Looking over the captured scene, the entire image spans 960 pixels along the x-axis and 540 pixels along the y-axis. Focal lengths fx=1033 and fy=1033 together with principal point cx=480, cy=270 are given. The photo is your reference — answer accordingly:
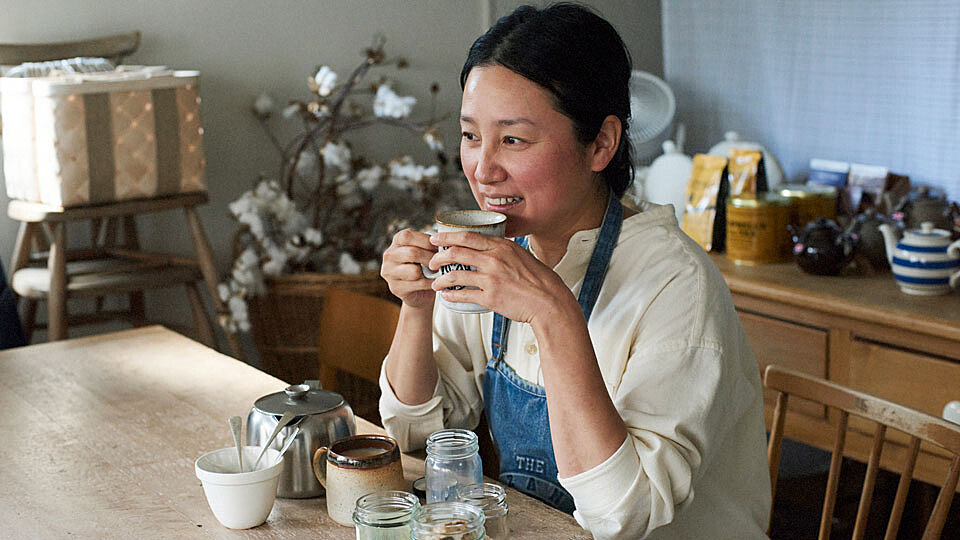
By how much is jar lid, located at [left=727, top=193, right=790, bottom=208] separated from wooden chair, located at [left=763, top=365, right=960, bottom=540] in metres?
1.24

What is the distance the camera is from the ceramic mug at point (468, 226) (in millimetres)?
1332

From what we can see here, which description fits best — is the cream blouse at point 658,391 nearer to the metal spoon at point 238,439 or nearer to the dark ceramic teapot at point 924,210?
the metal spoon at point 238,439

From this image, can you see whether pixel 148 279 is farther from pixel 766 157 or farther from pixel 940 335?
pixel 940 335

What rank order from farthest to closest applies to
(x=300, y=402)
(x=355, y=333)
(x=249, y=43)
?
(x=249, y=43), (x=355, y=333), (x=300, y=402)

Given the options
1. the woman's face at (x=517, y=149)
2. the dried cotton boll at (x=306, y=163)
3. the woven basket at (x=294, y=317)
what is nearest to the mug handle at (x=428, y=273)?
the woman's face at (x=517, y=149)

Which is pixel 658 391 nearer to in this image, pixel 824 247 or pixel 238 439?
pixel 238 439

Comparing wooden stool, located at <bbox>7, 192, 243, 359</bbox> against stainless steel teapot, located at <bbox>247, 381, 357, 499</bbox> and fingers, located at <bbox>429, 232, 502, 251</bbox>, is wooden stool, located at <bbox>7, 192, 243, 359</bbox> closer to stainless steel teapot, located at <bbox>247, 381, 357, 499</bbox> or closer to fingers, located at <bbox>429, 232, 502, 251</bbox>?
stainless steel teapot, located at <bbox>247, 381, 357, 499</bbox>

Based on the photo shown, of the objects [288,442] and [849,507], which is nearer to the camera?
[288,442]

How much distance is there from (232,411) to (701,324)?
2.77 feet

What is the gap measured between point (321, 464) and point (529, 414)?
0.35m

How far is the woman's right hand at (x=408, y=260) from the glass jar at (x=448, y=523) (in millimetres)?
375

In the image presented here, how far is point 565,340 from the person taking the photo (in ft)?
4.31

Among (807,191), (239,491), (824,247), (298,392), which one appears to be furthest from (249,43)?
(239,491)

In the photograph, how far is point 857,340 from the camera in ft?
8.23
